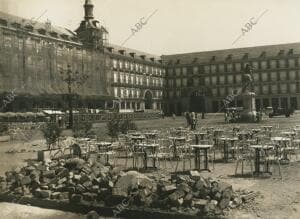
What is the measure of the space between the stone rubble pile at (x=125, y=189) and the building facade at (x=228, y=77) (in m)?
52.4

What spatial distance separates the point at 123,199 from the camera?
23.9 feet

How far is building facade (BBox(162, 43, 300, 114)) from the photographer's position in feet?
212

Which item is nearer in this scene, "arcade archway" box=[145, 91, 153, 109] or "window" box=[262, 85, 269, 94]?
"window" box=[262, 85, 269, 94]

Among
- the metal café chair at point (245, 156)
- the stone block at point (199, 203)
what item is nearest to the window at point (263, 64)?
the metal café chair at point (245, 156)

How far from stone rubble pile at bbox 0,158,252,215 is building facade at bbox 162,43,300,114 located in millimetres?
52398

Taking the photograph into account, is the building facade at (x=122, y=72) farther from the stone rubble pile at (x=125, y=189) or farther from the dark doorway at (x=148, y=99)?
the stone rubble pile at (x=125, y=189)

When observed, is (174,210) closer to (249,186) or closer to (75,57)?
(249,186)

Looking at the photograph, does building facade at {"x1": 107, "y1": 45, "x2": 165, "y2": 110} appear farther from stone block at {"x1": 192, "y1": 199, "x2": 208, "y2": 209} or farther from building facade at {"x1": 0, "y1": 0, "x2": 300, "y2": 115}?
stone block at {"x1": 192, "y1": 199, "x2": 208, "y2": 209}

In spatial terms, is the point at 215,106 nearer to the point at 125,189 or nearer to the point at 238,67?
the point at 238,67

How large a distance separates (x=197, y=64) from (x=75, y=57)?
2639 cm

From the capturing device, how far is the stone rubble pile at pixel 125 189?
6.86 meters

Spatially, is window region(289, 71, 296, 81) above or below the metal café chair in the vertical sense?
above

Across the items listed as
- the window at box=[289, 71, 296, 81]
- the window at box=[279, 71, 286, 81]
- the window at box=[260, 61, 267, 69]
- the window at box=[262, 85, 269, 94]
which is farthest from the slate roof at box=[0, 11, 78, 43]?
the window at box=[289, 71, 296, 81]

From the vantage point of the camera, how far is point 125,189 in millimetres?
7406
